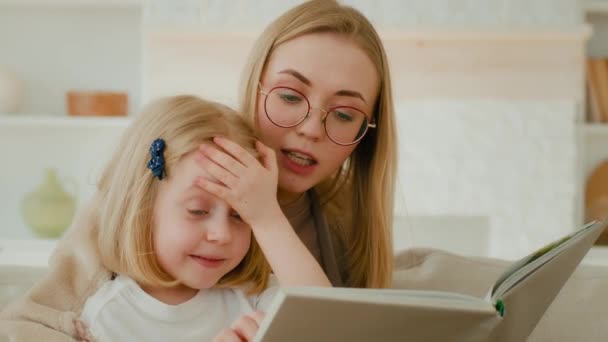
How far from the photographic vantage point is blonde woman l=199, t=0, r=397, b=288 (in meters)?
1.73

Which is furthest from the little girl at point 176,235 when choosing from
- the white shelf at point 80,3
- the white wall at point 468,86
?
the white shelf at point 80,3

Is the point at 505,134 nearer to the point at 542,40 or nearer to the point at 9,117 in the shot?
the point at 542,40

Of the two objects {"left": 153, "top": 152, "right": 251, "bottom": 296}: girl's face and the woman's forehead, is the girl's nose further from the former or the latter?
the woman's forehead

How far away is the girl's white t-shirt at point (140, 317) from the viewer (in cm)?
Result: 146

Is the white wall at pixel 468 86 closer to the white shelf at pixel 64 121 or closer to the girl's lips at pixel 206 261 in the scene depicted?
the white shelf at pixel 64 121

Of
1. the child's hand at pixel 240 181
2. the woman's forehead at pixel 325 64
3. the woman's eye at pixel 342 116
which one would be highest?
the woman's forehead at pixel 325 64

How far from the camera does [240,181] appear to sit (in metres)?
1.43

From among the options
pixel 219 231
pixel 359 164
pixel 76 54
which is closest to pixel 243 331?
pixel 219 231

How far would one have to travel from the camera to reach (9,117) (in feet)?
14.3

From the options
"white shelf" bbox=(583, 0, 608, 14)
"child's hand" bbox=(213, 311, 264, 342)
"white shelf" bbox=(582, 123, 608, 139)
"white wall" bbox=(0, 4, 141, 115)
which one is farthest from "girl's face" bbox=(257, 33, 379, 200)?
"white wall" bbox=(0, 4, 141, 115)

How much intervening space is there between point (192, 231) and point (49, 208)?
3.10m

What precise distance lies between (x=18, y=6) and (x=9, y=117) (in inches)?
26.6

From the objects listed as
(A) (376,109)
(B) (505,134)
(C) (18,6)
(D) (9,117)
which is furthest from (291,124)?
(C) (18,6)

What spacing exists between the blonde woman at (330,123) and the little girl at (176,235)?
0.19 metres
